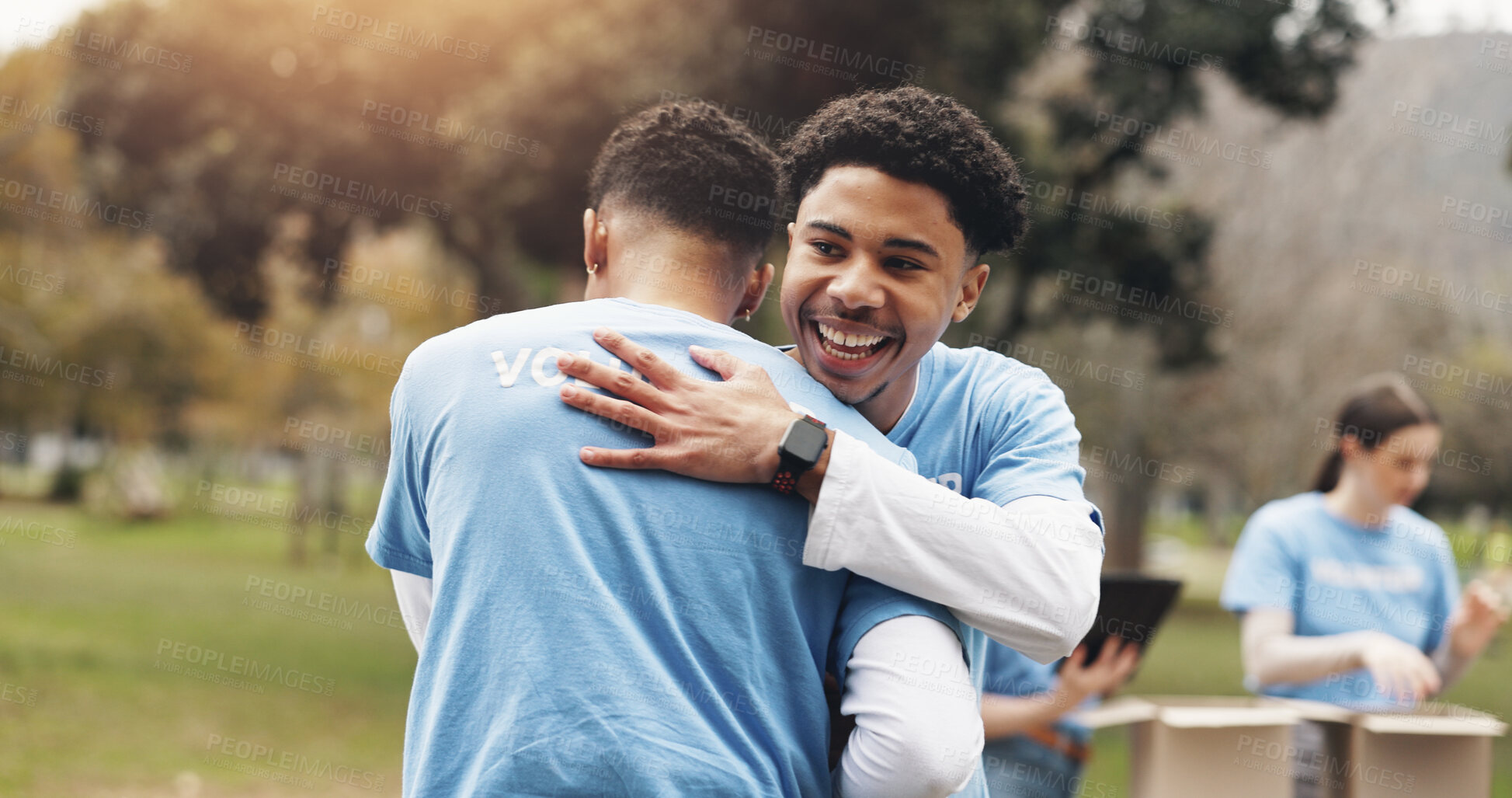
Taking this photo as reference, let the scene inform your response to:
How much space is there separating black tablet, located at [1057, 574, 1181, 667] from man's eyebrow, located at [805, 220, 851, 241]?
2.05 m

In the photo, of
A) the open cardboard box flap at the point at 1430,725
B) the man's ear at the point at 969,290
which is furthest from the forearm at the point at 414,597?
the open cardboard box flap at the point at 1430,725

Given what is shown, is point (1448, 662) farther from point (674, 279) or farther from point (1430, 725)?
point (674, 279)

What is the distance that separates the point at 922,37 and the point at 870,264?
8109mm

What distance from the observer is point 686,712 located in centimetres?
168

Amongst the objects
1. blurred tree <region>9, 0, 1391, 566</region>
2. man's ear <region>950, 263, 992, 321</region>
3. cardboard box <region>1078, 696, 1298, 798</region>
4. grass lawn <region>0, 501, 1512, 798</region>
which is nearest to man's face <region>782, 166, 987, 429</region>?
man's ear <region>950, 263, 992, 321</region>

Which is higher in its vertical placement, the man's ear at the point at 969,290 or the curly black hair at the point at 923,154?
the curly black hair at the point at 923,154

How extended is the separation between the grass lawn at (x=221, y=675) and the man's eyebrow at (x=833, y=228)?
7.63 m

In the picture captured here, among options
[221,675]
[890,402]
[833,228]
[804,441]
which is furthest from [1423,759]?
[221,675]

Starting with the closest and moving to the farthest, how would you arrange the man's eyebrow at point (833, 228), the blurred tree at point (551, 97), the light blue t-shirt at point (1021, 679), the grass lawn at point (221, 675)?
the man's eyebrow at point (833, 228)
the light blue t-shirt at point (1021, 679)
the grass lawn at point (221, 675)
the blurred tree at point (551, 97)

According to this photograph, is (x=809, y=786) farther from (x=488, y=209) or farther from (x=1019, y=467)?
(x=488, y=209)

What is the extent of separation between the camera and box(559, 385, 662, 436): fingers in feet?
5.76

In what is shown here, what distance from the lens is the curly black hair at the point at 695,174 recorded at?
2178mm

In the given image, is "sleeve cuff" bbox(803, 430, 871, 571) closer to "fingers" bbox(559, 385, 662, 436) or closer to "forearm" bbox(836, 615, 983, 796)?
"forearm" bbox(836, 615, 983, 796)

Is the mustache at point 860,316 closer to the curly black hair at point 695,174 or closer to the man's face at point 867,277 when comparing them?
the man's face at point 867,277
